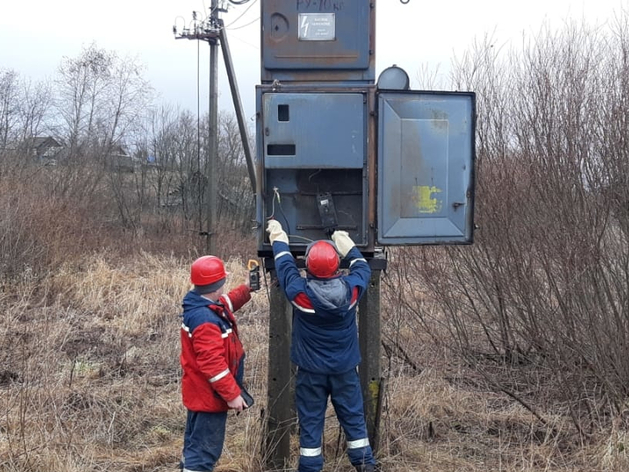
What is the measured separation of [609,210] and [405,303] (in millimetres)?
2410

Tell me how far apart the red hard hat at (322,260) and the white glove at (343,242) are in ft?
0.22

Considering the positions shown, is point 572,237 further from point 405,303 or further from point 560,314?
point 405,303

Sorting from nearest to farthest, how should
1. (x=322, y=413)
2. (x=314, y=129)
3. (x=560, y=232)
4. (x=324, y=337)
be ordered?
(x=314, y=129) → (x=324, y=337) → (x=322, y=413) → (x=560, y=232)

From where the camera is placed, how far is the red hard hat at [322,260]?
3586 millimetres

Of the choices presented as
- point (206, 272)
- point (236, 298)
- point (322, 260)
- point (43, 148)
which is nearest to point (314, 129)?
point (322, 260)

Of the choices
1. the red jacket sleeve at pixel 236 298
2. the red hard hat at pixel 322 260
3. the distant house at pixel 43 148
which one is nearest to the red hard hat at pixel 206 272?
the red jacket sleeve at pixel 236 298

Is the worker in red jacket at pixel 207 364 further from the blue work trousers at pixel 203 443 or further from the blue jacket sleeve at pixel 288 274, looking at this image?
the blue jacket sleeve at pixel 288 274

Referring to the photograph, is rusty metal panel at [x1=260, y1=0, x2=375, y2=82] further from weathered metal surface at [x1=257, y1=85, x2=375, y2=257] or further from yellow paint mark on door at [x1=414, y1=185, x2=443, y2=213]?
yellow paint mark on door at [x1=414, y1=185, x2=443, y2=213]

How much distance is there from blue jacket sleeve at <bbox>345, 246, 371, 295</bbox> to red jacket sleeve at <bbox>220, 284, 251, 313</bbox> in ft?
2.22

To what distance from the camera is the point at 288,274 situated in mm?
3613

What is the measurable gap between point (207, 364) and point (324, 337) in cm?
71

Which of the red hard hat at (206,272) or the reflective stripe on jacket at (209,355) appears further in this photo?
the red hard hat at (206,272)

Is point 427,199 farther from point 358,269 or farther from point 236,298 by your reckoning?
point 236,298

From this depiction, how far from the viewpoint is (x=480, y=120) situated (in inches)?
245
